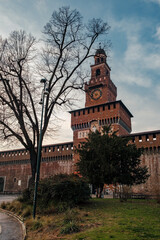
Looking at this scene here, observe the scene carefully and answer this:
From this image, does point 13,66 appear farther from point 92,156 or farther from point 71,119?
point 71,119

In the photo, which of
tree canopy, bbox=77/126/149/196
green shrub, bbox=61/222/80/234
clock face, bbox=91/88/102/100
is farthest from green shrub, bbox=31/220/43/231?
clock face, bbox=91/88/102/100

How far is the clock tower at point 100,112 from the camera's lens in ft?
111

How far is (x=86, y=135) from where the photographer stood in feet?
117

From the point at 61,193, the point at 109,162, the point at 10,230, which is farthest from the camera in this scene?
the point at 109,162

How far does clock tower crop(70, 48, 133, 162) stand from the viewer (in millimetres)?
33938

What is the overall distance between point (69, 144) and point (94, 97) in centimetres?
1034

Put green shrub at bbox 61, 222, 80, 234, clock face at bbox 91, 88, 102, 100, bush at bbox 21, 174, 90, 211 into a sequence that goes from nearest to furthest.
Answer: green shrub at bbox 61, 222, 80, 234 → bush at bbox 21, 174, 90, 211 → clock face at bbox 91, 88, 102, 100

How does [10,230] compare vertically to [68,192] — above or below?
below

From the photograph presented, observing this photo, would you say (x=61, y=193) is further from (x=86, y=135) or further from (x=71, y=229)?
(x=86, y=135)

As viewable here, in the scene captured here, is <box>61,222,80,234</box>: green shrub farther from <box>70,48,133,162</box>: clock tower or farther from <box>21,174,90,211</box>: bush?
<box>70,48,133,162</box>: clock tower

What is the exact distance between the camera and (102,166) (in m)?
16.2

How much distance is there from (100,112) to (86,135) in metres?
4.78

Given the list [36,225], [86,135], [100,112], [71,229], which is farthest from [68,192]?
[100,112]

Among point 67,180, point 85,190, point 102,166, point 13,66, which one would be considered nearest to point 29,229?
point 67,180
